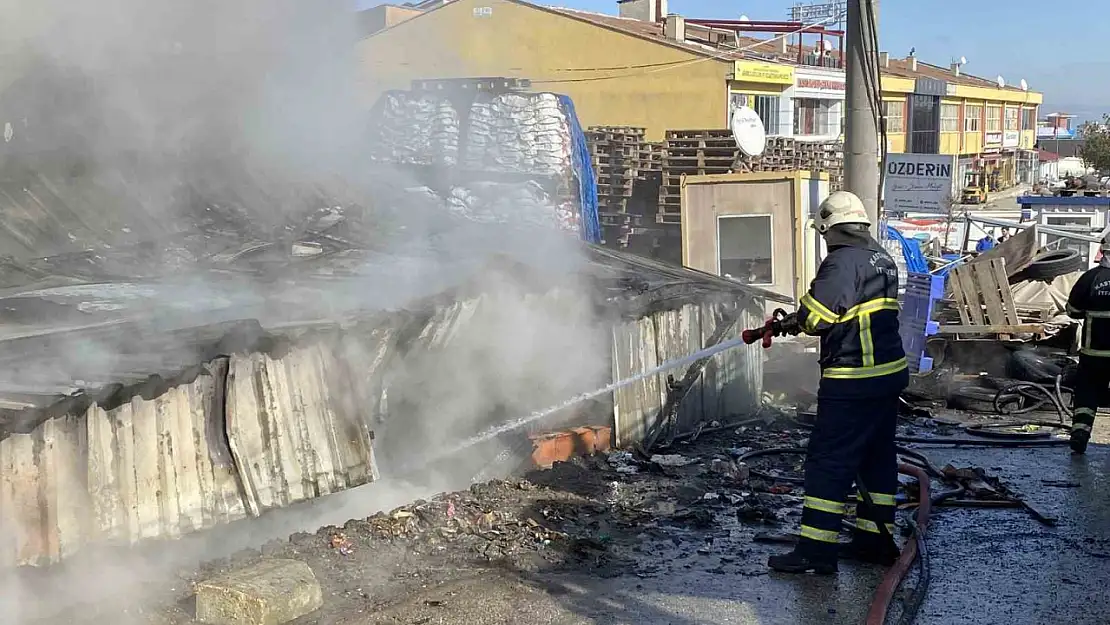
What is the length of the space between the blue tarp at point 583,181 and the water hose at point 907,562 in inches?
328

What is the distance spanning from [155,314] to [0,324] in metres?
0.63

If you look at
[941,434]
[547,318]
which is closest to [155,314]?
[547,318]

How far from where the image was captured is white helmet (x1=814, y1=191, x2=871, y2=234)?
4988mm

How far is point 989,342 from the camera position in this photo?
436 inches

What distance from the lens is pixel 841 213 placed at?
16.4 feet

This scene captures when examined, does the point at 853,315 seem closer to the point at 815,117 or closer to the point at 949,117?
the point at 815,117

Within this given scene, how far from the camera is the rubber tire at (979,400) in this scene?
9.19 meters

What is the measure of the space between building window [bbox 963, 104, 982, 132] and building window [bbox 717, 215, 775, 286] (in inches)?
1496

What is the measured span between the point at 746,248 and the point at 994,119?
44.7m

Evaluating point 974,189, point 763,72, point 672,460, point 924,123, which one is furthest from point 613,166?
point 924,123

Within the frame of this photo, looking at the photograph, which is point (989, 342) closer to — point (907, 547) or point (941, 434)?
point (941, 434)

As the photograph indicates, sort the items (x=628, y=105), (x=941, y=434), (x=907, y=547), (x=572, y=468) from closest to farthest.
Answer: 1. (x=907, y=547)
2. (x=572, y=468)
3. (x=941, y=434)
4. (x=628, y=105)

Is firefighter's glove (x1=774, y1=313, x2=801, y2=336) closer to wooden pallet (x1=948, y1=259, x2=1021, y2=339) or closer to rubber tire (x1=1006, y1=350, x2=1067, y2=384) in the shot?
rubber tire (x1=1006, y1=350, x2=1067, y2=384)

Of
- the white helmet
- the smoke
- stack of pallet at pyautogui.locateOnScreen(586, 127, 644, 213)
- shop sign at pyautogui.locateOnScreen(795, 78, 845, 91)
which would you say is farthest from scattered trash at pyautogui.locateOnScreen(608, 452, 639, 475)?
shop sign at pyautogui.locateOnScreen(795, 78, 845, 91)
